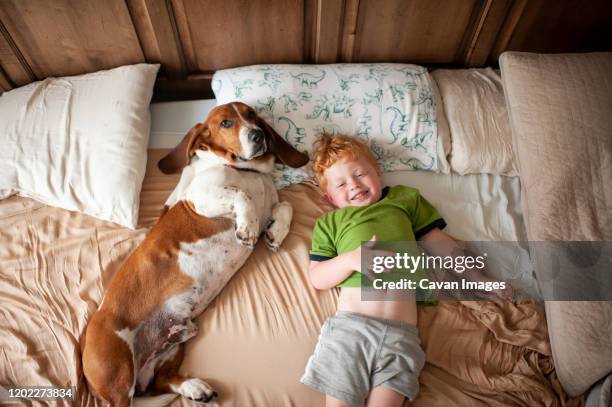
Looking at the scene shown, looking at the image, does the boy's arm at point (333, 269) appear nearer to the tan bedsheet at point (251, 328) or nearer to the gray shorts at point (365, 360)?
the tan bedsheet at point (251, 328)

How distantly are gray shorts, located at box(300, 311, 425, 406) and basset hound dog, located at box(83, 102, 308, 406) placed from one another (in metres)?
0.41

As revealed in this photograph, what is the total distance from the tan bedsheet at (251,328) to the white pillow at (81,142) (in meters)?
0.12

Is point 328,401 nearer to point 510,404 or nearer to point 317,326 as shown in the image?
point 317,326

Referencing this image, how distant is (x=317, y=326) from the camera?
1.61 meters

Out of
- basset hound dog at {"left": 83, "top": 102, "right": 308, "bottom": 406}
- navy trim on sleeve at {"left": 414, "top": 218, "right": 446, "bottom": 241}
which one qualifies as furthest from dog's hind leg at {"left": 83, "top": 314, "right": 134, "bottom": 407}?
Result: navy trim on sleeve at {"left": 414, "top": 218, "right": 446, "bottom": 241}

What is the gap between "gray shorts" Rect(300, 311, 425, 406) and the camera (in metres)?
1.40

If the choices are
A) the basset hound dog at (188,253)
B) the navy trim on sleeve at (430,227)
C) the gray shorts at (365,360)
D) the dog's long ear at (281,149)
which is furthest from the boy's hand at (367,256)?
the dog's long ear at (281,149)

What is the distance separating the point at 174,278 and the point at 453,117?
1439 mm

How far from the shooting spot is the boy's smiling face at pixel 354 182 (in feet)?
5.63

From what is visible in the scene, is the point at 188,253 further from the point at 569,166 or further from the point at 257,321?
the point at 569,166

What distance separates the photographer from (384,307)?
1.52 meters

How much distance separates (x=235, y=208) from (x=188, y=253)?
0.82ft

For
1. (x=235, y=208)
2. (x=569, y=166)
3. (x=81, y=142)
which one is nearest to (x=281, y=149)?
(x=235, y=208)

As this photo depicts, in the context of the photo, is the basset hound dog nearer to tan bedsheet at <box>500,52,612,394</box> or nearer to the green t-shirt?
the green t-shirt
